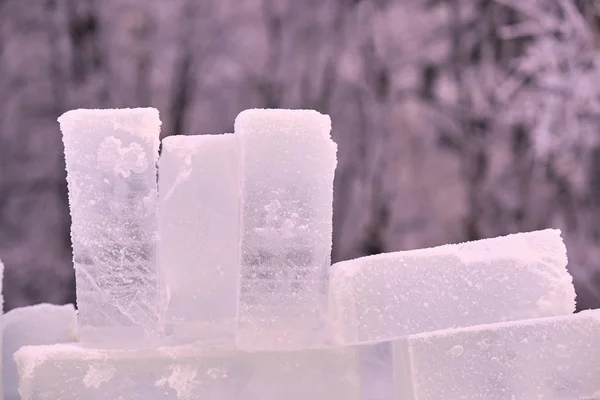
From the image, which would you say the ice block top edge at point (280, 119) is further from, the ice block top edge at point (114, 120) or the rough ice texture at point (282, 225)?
the ice block top edge at point (114, 120)

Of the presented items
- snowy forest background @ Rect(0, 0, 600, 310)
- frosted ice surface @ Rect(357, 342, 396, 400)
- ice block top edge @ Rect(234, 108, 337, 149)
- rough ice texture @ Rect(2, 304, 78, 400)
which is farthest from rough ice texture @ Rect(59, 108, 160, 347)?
snowy forest background @ Rect(0, 0, 600, 310)

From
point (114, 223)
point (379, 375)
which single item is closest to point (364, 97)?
point (379, 375)

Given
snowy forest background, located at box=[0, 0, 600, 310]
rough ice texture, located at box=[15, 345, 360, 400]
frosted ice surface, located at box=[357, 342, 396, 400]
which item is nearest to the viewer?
rough ice texture, located at box=[15, 345, 360, 400]

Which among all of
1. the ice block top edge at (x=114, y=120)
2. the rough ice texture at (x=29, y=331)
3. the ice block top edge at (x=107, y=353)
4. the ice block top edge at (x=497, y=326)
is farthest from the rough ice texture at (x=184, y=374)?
the ice block top edge at (x=114, y=120)

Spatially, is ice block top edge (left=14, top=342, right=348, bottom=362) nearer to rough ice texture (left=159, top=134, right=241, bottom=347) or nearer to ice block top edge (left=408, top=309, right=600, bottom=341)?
rough ice texture (left=159, top=134, right=241, bottom=347)

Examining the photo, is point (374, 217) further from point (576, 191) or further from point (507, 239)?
point (507, 239)

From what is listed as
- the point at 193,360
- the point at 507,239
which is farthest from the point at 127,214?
the point at 507,239

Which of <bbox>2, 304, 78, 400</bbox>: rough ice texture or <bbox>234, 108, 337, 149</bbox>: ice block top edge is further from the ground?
<bbox>234, 108, 337, 149</bbox>: ice block top edge
